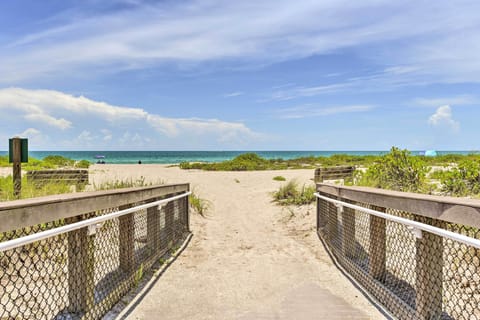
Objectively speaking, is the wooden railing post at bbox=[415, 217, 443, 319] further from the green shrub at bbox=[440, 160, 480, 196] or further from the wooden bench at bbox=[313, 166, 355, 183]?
the wooden bench at bbox=[313, 166, 355, 183]

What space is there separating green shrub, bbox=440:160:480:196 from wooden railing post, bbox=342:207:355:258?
4.38 metres

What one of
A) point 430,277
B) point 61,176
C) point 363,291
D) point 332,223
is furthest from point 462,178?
point 61,176

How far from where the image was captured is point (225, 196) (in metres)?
13.1

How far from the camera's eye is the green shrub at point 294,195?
10.4 meters

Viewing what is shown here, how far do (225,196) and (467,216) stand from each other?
10691 millimetres

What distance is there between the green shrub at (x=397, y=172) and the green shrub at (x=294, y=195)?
4.23ft

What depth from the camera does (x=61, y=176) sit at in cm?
1090

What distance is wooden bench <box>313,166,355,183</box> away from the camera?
13.0m

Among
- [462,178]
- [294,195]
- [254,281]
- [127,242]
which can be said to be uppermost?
[462,178]

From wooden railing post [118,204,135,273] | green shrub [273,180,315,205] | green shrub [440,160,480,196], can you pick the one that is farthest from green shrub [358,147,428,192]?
wooden railing post [118,204,135,273]

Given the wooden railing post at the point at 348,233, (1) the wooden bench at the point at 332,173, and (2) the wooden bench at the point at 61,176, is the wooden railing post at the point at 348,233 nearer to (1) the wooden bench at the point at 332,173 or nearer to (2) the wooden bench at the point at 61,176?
(2) the wooden bench at the point at 61,176

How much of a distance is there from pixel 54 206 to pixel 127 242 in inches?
67.5

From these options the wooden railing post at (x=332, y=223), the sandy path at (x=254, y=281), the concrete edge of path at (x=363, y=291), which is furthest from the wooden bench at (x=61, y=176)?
the concrete edge of path at (x=363, y=291)

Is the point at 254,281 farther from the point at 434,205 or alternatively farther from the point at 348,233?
the point at 434,205
